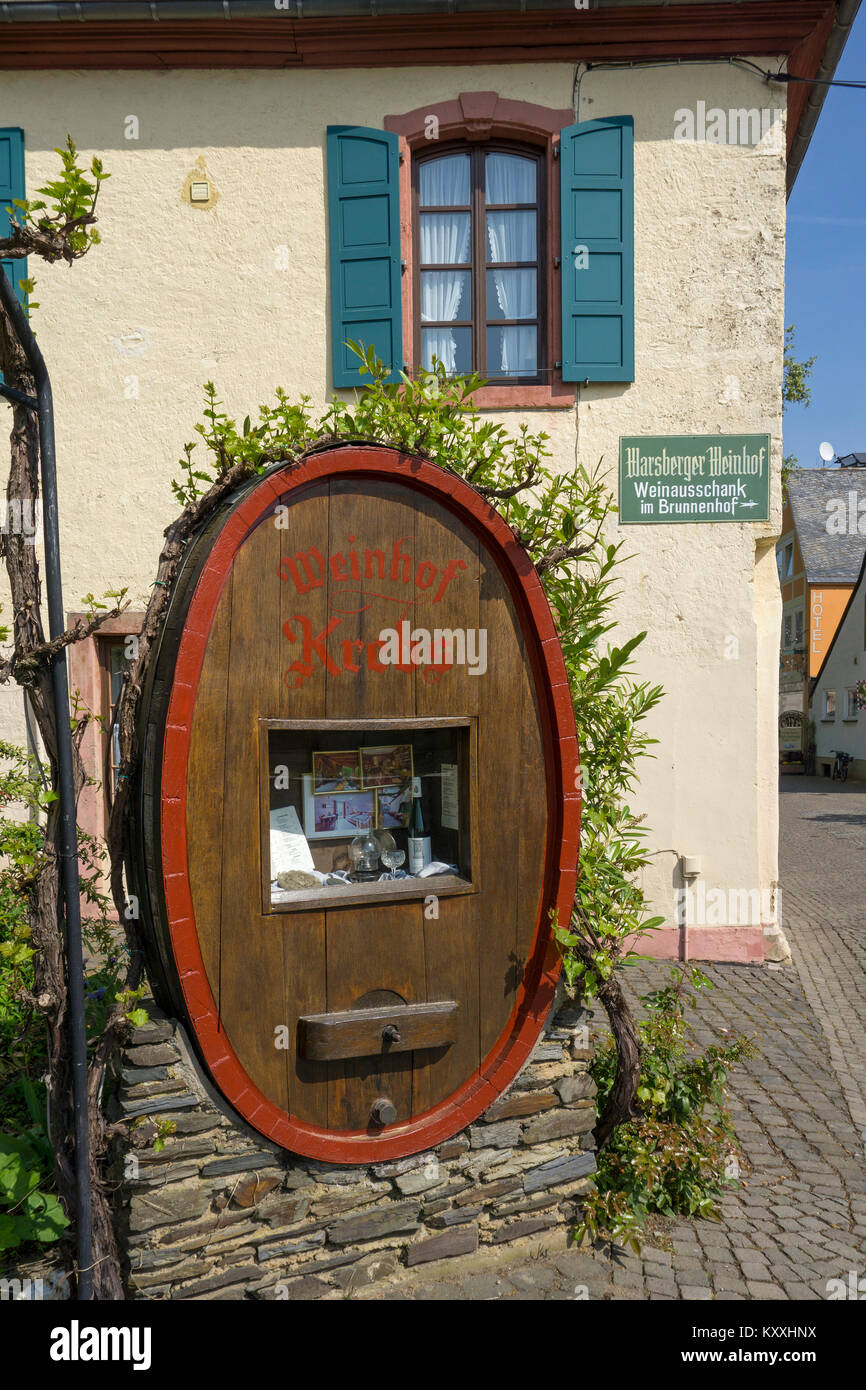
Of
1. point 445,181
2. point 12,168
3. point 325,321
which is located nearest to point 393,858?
point 325,321

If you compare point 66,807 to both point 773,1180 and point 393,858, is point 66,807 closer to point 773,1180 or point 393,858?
point 393,858

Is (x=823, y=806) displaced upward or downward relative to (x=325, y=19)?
downward

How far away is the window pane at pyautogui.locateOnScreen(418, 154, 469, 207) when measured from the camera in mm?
6914

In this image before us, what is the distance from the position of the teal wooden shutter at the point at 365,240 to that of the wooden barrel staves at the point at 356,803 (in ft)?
13.6

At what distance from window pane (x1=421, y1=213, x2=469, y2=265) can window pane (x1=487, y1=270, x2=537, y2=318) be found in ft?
0.85

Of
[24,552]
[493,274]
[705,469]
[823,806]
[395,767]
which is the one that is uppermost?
[493,274]

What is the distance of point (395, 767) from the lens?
10.3 ft

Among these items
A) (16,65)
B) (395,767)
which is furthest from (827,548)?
(395,767)

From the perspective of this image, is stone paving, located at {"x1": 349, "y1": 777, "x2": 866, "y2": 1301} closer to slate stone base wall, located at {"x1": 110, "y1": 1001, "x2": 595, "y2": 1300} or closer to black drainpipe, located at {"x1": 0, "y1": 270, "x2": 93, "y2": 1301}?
slate stone base wall, located at {"x1": 110, "y1": 1001, "x2": 595, "y2": 1300}

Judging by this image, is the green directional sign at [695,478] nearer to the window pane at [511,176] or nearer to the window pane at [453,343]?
the window pane at [453,343]

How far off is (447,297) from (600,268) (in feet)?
3.65

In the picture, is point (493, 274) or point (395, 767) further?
point (493, 274)
